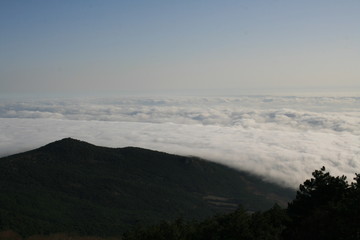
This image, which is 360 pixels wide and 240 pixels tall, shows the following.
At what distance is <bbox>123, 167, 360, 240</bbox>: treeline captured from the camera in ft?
164

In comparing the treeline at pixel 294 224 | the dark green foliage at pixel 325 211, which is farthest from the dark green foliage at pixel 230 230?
the dark green foliage at pixel 325 211

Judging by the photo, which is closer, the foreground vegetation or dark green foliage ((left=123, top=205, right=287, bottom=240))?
the foreground vegetation

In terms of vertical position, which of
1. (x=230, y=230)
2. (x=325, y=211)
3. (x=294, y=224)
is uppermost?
(x=325, y=211)

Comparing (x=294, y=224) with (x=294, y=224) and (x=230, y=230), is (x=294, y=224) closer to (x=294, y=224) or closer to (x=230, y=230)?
(x=294, y=224)

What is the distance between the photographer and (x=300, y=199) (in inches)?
2859

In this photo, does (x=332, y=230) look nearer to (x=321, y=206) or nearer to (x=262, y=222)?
(x=262, y=222)

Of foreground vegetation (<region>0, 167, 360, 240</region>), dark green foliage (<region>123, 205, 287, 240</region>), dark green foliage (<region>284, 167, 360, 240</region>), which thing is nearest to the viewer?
dark green foliage (<region>284, 167, 360, 240</region>)

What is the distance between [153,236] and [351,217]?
28428 millimetres

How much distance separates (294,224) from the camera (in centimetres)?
6644

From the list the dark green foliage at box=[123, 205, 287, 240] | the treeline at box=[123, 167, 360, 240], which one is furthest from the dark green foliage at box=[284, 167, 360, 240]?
the dark green foliage at box=[123, 205, 287, 240]

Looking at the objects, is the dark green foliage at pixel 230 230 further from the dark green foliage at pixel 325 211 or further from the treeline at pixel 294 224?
the dark green foliage at pixel 325 211

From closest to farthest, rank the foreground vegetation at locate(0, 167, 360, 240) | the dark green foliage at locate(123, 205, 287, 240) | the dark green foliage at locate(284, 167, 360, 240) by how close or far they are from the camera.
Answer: the dark green foliage at locate(284, 167, 360, 240) → the foreground vegetation at locate(0, 167, 360, 240) → the dark green foliage at locate(123, 205, 287, 240)

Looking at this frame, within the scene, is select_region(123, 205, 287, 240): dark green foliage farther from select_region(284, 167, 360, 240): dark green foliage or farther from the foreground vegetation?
select_region(284, 167, 360, 240): dark green foliage

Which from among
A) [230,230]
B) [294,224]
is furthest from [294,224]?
[230,230]
